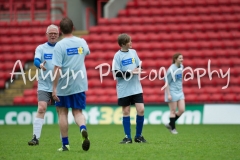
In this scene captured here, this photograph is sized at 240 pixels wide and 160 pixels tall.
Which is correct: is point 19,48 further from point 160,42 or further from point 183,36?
point 183,36

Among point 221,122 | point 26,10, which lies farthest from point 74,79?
point 26,10

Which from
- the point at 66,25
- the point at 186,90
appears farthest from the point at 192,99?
the point at 66,25

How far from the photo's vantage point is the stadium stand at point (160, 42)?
20.0 m

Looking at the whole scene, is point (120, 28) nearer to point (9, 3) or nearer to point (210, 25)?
point (210, 25)

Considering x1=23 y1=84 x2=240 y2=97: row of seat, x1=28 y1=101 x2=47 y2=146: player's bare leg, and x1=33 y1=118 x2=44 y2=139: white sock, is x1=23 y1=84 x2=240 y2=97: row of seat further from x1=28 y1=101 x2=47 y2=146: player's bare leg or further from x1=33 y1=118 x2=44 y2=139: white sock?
x1=33 y1=118 x2=44 y2=139: white sock

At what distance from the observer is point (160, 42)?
22.0m

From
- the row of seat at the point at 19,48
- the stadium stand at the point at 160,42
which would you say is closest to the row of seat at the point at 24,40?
the stadium stand at the point at 160,42

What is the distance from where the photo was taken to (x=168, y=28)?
22.4 m

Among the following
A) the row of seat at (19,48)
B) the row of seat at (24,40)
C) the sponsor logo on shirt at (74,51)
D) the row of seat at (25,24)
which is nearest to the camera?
the sponsor logo on shirt at (74,51)

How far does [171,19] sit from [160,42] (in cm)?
136

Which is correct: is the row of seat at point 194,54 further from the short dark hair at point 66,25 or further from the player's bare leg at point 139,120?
the short dark hair at point 66,25

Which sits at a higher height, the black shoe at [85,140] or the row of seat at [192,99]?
the black shoe at [85,140]

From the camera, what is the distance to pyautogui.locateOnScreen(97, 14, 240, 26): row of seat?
22.8m

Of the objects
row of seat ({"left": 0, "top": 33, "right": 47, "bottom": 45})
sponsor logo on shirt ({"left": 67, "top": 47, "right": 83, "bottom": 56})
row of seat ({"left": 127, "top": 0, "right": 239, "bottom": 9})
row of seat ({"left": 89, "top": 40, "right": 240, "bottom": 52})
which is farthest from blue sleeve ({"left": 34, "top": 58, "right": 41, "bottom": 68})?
row of seat ({"left": 127, "top": 0, "right": 239, "bottom": 9})
